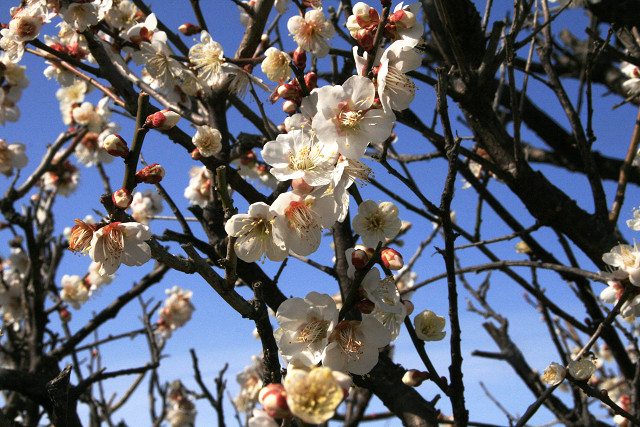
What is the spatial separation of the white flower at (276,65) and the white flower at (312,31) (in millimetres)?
190

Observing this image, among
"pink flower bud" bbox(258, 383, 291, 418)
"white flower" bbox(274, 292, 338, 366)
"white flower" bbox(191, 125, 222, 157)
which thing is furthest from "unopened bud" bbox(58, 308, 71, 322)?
"pink flower bud" bbox(258, 383, 291, 418)

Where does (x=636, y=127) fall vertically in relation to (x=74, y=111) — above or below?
below

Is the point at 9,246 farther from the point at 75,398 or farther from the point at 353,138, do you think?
the point at 353,138

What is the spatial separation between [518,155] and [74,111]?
9.52ft

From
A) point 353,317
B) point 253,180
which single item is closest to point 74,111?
point 253,180

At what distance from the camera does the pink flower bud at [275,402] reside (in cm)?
86

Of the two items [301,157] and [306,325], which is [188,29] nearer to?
[301,157]

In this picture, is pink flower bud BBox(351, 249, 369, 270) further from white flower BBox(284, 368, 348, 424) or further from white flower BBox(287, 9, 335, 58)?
white flower BBox(287, 9, 335, 58)

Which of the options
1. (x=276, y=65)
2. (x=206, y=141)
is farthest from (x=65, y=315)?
(x=276, y=65)

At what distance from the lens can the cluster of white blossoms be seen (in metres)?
5.08

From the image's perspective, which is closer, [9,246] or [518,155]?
[518,155]

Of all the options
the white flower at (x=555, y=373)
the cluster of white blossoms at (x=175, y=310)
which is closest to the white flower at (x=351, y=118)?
the white flower at (x=555, y=373)

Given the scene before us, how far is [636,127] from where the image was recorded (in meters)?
2.30

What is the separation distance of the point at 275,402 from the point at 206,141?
3.91ft
